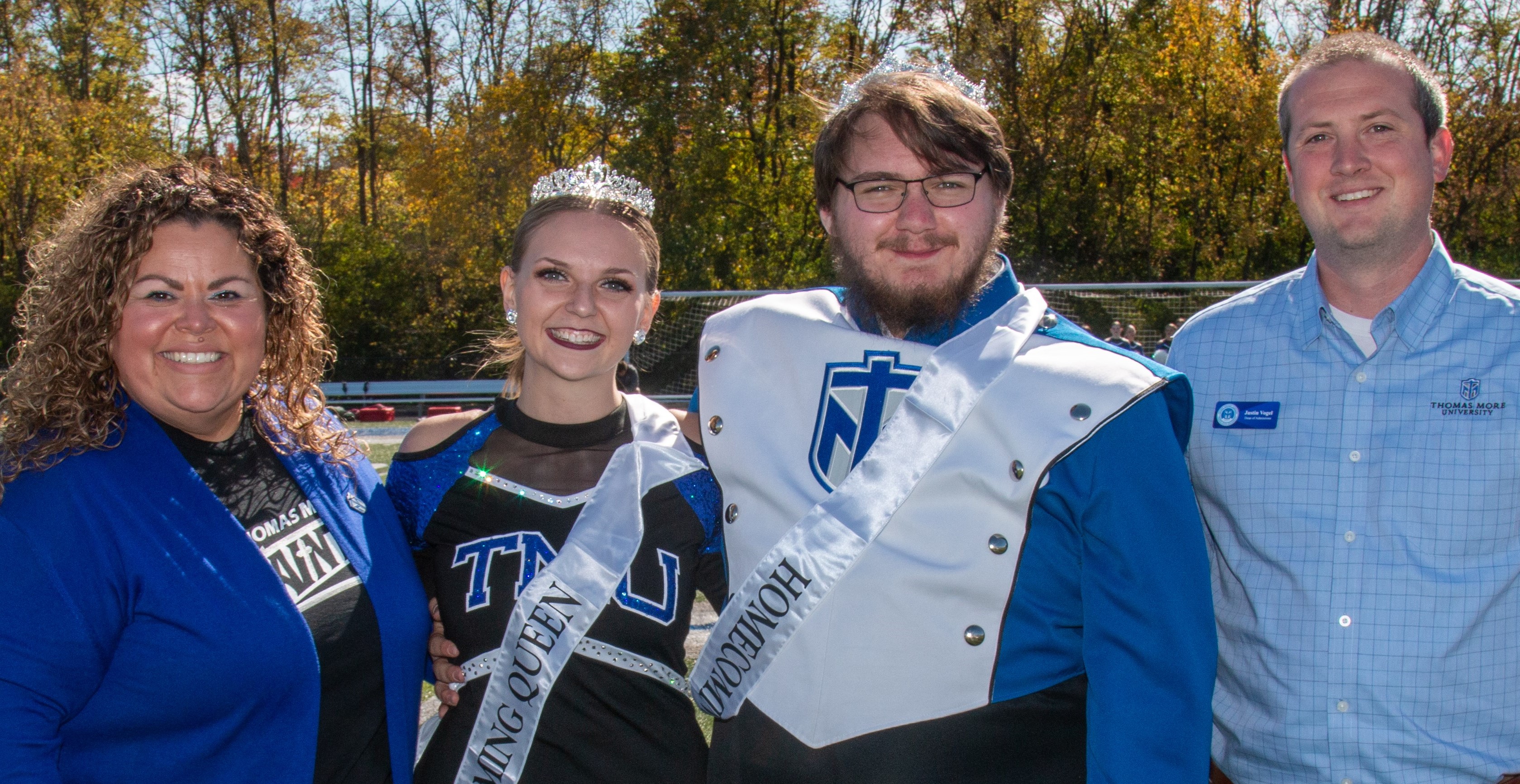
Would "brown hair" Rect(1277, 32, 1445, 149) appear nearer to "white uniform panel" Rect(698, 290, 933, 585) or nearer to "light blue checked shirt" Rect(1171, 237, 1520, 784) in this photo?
"light blue checked shirt" Rect(1171, 237, 1520, 784)

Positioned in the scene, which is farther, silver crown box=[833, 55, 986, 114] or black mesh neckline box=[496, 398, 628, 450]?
black mesh neckline box=[496, 398, 628, 450]

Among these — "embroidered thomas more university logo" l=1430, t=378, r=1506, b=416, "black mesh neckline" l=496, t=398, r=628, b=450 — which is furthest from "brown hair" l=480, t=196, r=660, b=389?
"embroidered thomas more university logo" l=1430, t=378, r=1506, b=416

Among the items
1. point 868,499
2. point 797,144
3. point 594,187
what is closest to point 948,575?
point 868,499

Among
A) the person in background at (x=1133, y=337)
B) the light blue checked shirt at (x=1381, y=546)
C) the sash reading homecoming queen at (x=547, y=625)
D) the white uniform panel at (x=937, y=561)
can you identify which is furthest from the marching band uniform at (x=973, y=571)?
the person in background at (x=1133, y=337)

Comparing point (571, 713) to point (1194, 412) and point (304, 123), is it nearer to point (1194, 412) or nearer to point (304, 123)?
point (1194, 412)

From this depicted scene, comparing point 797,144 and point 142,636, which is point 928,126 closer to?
point 142,636

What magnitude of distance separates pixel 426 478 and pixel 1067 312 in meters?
13.2

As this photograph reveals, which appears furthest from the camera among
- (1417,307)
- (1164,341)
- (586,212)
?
(1164,341)

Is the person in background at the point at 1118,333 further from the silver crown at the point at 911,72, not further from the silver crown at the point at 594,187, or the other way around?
the silver crown at the point at 911,72

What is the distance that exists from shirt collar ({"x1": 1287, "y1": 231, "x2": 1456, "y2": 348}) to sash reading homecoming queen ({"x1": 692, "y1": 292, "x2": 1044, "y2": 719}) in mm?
753

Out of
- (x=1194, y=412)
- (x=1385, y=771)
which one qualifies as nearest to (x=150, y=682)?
(x=1194, y=412)

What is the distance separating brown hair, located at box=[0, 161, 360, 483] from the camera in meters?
1.81

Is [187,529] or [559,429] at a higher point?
[559,429]

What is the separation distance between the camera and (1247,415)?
2.28 m
